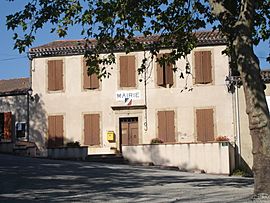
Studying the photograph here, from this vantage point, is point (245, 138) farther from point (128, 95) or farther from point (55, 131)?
point (55, 131)

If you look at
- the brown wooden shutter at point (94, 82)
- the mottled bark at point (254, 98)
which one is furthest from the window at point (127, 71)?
the mottled bark at point (254, 98)

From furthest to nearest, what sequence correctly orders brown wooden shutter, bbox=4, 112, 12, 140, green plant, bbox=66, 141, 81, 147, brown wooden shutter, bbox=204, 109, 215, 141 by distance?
brown wooden shutter, bbox=4, 112, 12, 140 → brown wooden shutter, bbox=204, 109, 215, 141 → green plant, bbox=66, 141, 81, 147

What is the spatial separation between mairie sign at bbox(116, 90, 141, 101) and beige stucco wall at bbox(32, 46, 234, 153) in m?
0.18

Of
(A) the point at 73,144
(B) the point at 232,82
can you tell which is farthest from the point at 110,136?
(B) the point at 232,82

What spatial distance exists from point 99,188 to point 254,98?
504cm

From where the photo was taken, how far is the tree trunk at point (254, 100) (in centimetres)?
1070

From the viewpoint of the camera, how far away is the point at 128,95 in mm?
29391

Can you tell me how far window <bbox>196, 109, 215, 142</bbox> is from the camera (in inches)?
1110

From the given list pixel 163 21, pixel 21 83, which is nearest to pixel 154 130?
pixel 21 83

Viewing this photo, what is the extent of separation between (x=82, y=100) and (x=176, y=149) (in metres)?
6.83

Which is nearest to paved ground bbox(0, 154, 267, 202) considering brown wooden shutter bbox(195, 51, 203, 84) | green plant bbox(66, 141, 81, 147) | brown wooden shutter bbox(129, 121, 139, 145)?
green plant bbox(66, 141, 81, 147)

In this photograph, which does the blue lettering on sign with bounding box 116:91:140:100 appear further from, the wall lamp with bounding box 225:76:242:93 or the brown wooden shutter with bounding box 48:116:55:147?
→ the wall lamp with bounding box 225:76:242:93

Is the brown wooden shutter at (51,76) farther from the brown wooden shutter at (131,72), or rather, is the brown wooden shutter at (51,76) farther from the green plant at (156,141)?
the green plant at (156,141)

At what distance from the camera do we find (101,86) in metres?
29.7
